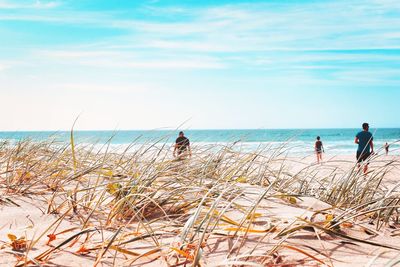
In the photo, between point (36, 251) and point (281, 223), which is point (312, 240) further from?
point (36, 251)

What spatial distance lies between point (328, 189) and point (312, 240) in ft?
5.95

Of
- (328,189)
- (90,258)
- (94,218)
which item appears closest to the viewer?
(90,258)

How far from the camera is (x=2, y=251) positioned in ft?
5.36

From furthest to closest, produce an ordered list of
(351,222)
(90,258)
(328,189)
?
(328,189)
(351,222)
(90,258)

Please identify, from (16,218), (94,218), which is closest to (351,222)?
(94,218)

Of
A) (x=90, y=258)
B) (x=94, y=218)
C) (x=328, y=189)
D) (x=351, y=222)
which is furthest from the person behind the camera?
(x=328, y=189)

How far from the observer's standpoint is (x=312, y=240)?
5.53 ft

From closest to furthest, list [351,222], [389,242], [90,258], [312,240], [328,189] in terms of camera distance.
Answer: [90,258] < [312,240] < [389,242] < [351,222] < [328,189]

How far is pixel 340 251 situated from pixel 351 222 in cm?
41

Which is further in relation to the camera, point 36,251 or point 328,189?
point 328,189

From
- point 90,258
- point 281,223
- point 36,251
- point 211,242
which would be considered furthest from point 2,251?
point 281,223

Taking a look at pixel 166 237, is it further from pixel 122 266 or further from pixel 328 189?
pixel 328 189

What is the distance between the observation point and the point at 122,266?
146 centimetres

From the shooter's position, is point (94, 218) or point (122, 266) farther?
point (94, 218)
